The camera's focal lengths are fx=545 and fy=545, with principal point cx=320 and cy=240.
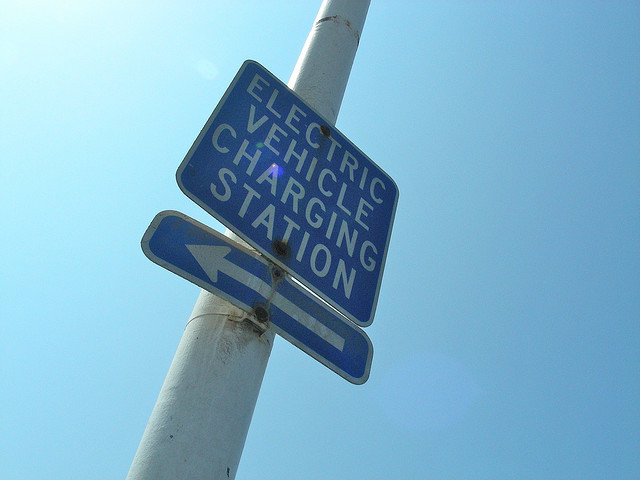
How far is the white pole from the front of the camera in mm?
1232

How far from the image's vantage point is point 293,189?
1681 millimetres

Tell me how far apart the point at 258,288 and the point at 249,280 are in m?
0.03

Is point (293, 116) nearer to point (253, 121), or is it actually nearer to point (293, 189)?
point (253, 121)

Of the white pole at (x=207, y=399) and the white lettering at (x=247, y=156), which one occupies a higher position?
the white lettering at (x=247, y=156)

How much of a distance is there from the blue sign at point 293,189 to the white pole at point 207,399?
0.21m

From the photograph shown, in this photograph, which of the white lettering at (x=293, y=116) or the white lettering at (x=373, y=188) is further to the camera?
the white lettering at (x=373, y=188)

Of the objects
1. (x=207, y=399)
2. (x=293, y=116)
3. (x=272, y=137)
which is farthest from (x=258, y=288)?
(x=293, y=116)

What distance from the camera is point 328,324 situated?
154cm

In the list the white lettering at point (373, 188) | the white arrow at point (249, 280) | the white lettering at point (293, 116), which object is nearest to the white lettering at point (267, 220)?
the white arrow at point (249, 280)

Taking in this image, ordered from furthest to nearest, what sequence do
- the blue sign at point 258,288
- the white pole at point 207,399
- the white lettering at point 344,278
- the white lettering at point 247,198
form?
the white lettering at point 344,278
the white lettering at point 247,198
the blue sign at point 258,288
the white pole at point 207,399

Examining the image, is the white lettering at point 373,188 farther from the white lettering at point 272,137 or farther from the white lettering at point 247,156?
the white lettering at point 247,156

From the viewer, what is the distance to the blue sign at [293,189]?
1506 mm

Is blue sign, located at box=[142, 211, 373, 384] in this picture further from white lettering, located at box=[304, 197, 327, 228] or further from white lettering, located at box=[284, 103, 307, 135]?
white lettering, located at box=[284, 103, 307, 135]

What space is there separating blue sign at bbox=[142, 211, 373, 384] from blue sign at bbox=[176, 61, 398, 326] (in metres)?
0.05
